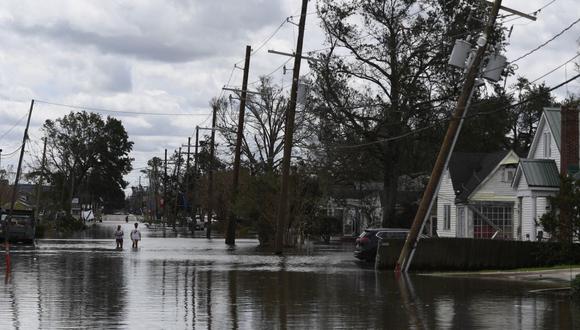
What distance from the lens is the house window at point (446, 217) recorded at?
58500 mm

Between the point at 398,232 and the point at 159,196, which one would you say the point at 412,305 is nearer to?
the point at 398,232

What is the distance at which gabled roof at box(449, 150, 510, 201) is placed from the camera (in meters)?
54.3

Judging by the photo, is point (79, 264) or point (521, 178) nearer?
point (79, 264)

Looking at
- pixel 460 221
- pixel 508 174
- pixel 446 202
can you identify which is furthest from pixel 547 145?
pixel 446 202

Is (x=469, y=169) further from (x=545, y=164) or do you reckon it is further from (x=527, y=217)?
(x=545, y=164)

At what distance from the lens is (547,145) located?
152 ft

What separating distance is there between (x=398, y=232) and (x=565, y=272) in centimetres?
1083

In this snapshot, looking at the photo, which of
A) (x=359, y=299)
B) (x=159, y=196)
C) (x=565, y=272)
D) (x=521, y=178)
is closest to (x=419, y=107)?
(x=521, y=178)

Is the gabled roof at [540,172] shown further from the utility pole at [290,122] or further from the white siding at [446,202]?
the white siding at [446,202]

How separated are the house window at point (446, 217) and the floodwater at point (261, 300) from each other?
29.4m

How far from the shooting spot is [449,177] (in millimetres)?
58062

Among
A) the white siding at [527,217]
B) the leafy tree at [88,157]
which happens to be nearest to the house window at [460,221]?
the white siding at [527,217]

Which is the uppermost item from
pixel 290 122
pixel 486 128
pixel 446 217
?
pixel 486 128

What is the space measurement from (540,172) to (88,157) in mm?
100829
